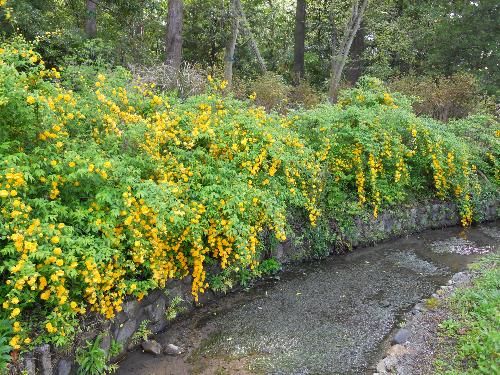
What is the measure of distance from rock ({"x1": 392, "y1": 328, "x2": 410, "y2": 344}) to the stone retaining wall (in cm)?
201

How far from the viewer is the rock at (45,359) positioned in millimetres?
3086

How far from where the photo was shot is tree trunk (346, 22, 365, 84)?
14508 millimetres

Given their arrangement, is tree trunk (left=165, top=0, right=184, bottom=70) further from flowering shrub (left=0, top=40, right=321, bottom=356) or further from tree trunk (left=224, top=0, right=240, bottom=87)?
flowering shrub (left=0, top=40, right=321, bottom=356)

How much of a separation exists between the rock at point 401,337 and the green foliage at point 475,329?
0.31 meters

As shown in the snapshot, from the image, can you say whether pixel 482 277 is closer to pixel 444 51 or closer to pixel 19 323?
pixel 19 323

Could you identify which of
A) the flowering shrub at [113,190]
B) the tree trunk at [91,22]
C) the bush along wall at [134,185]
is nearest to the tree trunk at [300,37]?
the tree trunk at [91,22]

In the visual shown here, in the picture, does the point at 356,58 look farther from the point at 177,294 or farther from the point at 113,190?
the point at 113,190

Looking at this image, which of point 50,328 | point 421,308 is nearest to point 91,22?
point 50,328

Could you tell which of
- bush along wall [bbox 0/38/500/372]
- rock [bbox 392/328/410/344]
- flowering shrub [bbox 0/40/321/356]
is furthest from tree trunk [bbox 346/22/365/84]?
rock [bbox 392/328/410/344]

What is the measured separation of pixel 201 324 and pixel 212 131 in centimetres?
203

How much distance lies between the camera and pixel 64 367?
10.8 feet

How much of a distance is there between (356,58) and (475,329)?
12.2m

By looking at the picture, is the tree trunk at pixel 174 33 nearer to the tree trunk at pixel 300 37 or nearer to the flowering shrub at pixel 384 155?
the flowering shrub at pixel 384 155

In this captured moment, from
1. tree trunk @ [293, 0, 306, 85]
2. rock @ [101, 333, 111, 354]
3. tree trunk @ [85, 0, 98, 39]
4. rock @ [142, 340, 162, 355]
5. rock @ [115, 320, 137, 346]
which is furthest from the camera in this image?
tree trunk @ [293, 0, 306, 85]
